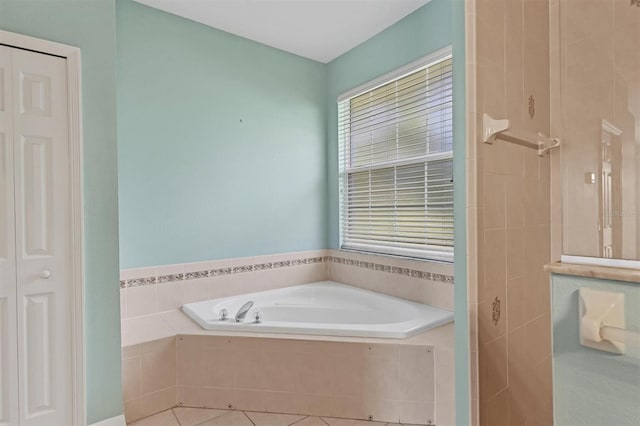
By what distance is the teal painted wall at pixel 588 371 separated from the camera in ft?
3.22

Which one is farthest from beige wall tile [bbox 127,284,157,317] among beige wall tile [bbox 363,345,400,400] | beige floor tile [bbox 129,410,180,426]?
beige wall tile [bbox 363,345,400,400]

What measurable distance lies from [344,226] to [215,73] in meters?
1.77

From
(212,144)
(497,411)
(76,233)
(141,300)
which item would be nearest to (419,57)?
(212,144)

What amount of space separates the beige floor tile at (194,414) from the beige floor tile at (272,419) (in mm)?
187

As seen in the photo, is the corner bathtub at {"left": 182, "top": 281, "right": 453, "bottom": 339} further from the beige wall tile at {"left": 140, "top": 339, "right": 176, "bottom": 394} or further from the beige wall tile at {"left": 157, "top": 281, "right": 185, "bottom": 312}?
the beige wall tile at {"left": 140, "top": 339, "right": 176, "bottom": 394}

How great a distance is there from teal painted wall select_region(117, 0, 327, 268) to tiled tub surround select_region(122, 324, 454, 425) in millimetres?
814

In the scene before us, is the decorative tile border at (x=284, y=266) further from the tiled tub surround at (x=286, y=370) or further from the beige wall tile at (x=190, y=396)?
the beige wall tile at (x=190, y=396)

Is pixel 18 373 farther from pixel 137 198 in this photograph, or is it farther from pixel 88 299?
pixel 137 198

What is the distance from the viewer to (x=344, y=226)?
3.33 m

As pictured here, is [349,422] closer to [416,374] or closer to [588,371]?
[416,374]

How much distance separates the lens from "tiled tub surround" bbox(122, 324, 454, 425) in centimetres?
184

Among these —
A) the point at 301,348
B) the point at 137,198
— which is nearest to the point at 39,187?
the point at 137,198

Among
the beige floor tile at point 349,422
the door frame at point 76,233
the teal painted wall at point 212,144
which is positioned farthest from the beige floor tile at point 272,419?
the teal painted wall at point 212,144

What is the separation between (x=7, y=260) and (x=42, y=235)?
168 mm
